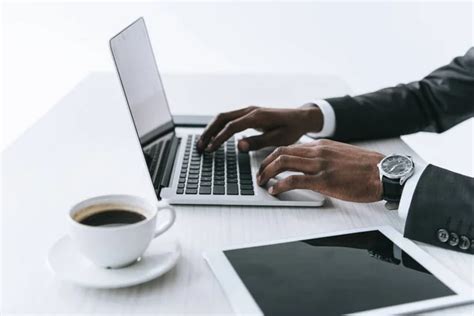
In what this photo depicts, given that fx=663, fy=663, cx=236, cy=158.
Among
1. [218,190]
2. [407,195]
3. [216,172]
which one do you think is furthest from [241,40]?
[407,195]

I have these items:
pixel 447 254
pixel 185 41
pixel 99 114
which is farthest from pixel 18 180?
pixel 185 41

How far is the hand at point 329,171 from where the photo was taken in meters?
1.12

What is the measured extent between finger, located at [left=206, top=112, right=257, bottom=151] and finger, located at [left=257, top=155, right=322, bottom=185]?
22 centimetres

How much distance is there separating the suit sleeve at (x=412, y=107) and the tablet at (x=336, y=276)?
532 millimetres

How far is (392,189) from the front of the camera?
1098 mm

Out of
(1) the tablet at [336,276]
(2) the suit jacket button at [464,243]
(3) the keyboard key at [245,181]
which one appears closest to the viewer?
(1) the tablet at [336,276]

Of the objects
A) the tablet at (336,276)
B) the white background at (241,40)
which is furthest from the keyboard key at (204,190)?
the white background at (241,40)

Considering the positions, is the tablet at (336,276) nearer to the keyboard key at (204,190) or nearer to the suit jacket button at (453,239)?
the suit jacket button at (453,239)

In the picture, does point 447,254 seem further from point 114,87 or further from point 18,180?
point 114,87

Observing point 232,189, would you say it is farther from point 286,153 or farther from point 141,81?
point 141,81

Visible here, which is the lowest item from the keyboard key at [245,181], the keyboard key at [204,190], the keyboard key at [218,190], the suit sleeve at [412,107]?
the suit sleeve at [412,107]

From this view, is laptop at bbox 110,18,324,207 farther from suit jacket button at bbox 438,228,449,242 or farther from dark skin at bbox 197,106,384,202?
suit jacket button at bbox 438,228,449,242

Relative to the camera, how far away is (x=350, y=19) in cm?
345

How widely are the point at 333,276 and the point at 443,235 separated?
0.72 feet
